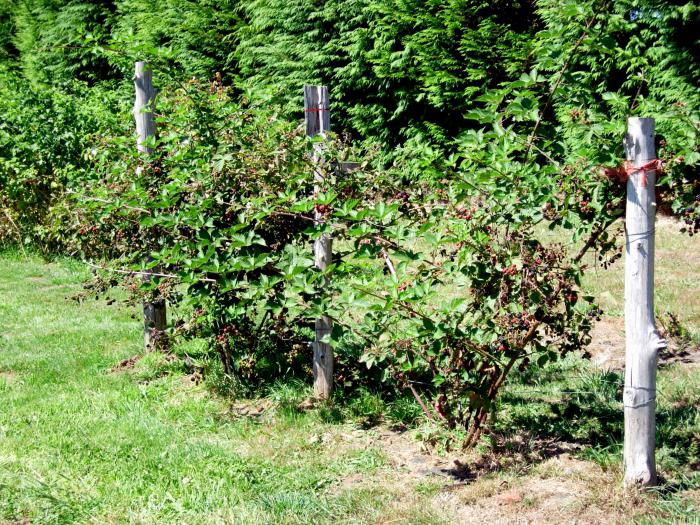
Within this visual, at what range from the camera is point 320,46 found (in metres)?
11.1

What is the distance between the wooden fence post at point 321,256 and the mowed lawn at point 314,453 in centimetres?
16

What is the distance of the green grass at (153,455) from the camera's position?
341cm

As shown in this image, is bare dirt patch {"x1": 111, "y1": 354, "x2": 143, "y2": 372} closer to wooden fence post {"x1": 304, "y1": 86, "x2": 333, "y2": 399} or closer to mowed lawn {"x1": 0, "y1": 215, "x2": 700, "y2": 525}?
mowed lawn {"x1": 0, "y1": 215, "x2": 700, "y2": 525}

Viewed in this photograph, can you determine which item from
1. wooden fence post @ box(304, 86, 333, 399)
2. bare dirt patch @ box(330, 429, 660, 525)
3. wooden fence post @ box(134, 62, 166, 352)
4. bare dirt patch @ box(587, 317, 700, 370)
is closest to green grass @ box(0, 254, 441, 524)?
bare dirt patch @ box(330, 429, 660, 525)

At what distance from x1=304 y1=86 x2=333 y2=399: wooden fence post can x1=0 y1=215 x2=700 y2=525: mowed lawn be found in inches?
6.4

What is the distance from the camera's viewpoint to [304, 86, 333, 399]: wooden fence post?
4.39 m

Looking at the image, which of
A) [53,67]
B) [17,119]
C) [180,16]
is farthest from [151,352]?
[53,67]

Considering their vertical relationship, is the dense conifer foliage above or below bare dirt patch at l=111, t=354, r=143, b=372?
above

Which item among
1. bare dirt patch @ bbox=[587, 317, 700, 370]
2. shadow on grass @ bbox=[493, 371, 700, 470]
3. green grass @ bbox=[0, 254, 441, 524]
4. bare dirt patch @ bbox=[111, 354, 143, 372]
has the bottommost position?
green grass @ bbox=[0, 254, 441, 524]

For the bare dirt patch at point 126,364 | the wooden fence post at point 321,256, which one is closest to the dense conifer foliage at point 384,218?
the wooden fence post at point 321,256

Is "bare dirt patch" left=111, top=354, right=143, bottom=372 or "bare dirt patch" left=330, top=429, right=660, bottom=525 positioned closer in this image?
"bare dirt patch" left=330, top=429, right=660, bottom=525

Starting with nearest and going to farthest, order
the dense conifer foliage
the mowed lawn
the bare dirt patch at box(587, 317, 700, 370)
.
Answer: the mowed lawn, the dense conifer foliage, the bare dirt patch at box(587, 317, 700, 370)

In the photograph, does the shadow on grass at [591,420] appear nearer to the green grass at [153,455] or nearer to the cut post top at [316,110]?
the green grass at [153,455]

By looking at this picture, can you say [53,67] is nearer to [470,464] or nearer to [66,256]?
[66,256]
